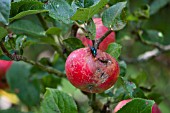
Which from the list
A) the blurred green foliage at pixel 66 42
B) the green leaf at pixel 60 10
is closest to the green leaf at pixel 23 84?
the blurred green foliage at pixel 66 42

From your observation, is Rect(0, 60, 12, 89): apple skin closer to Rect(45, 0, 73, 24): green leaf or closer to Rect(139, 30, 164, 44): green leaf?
Rect(139, 30, 164, 44): green leaf

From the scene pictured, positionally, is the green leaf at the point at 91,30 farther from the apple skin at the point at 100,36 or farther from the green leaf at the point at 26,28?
the green leaf at the point at 26,28

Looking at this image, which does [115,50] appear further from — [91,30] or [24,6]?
[24,6]

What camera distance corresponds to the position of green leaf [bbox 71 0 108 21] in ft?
2.74

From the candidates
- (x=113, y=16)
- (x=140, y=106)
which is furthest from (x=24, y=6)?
(x=140, y=106)

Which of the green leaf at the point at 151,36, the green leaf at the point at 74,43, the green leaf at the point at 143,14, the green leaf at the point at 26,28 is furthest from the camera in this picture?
the green leaf at the point at 151,36

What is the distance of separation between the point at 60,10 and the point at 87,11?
65 millimetres

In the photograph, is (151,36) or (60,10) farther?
(151,36)

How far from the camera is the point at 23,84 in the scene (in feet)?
5.79

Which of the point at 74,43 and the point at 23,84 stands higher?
the point at 74,43

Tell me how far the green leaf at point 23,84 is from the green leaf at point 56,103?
30.5 inches

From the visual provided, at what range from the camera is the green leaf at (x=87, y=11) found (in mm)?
834

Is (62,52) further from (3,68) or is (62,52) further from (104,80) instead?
(3,68)

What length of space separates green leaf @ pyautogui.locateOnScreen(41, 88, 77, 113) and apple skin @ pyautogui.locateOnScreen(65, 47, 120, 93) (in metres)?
0.06
